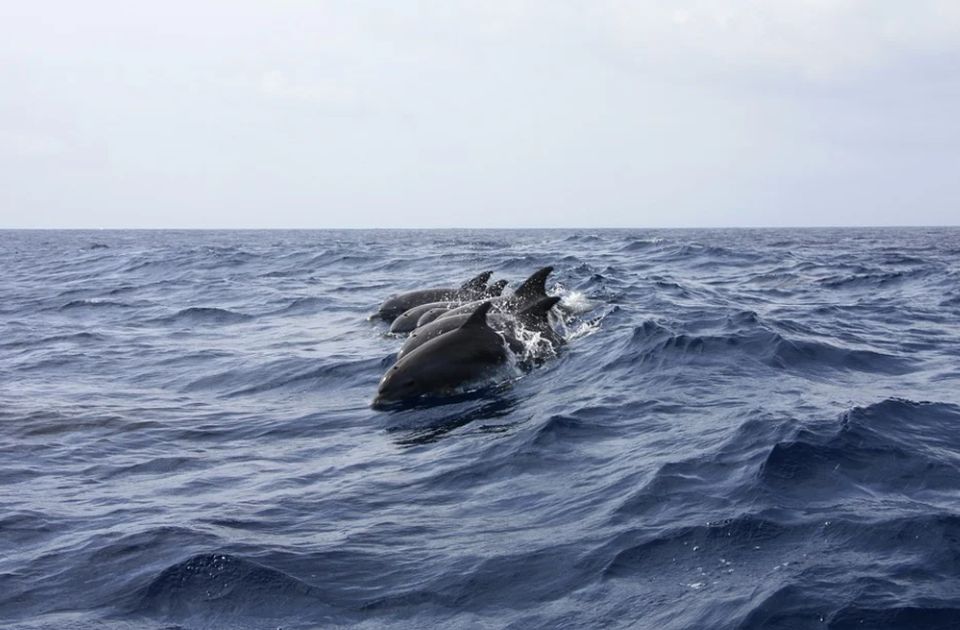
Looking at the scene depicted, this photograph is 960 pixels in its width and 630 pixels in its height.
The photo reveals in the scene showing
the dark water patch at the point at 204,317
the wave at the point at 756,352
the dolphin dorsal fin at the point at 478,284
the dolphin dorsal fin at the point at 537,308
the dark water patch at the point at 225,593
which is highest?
the dolphin dorsal fin at the point at 478,284

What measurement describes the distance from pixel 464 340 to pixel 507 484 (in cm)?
501

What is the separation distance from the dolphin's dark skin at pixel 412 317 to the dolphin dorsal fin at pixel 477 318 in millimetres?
4743

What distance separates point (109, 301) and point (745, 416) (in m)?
22.8

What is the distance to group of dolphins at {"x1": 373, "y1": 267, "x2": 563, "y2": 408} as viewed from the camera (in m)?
13.3

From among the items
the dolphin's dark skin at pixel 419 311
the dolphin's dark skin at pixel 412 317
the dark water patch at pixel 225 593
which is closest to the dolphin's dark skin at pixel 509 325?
the dolphin's dark skin at pixel 419 311

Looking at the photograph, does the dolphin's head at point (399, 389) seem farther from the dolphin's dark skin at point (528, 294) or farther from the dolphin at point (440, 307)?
the dolphin at point (440, 307)

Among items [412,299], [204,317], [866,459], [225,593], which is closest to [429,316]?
[412,299]

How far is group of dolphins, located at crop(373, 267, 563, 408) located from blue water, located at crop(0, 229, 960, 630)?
22.4 inches

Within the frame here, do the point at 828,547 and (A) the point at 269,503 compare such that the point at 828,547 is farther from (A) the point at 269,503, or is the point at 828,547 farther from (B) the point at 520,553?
(A) the point at 269,503

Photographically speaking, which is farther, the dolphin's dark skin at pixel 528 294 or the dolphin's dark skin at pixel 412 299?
the dolphin's dark skin at pixel 412 299

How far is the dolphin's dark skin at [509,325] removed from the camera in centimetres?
1511

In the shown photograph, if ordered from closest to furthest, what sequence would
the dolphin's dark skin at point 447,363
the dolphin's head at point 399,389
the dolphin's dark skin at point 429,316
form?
the dolphin's head at point 399,389 → the dolphin's dark skin at point 447,363 → the dolphin's dark skin at point 429,316

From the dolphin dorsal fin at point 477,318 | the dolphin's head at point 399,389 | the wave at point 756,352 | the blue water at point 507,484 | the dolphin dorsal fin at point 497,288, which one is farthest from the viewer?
the dolphin dorsal fin at point 497,288

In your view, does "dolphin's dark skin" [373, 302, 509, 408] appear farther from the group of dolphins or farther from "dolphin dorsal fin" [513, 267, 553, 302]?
"dolphin dorsal fin" [513, 267, 553, 302]
